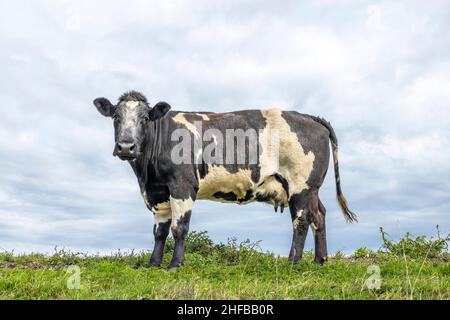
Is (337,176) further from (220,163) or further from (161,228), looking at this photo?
(161,228)

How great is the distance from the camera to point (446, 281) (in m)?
10.3

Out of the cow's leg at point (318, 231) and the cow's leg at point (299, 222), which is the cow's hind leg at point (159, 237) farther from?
the cow's leg at point (318, 231)

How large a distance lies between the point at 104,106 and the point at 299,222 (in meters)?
A: 5.33

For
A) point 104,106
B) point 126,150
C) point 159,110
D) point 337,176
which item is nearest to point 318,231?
point 337,176

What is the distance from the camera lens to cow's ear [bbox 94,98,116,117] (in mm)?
12930

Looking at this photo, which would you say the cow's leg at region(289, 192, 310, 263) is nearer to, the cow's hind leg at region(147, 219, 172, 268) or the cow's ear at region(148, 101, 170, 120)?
the cow's hind leg at region(147, 219, 172, 268)

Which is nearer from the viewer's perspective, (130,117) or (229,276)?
(229,276)

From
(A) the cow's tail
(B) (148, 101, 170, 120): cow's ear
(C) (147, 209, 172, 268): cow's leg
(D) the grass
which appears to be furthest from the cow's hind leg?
(A) the cow's tail

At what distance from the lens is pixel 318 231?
563 inches
